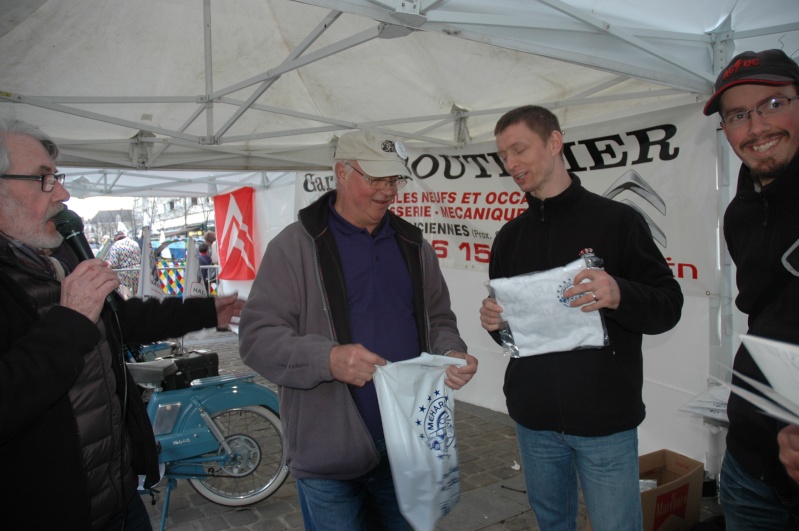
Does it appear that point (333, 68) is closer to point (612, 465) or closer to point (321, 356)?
point (321, 356)

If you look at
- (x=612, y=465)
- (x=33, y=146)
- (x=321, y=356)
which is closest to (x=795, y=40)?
(x=612, y=465)

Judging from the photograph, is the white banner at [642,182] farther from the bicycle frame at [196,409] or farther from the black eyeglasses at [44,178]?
the black eyeglasses at [44,178]

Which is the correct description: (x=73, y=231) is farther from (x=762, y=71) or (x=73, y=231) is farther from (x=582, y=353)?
(x=762, y=71)

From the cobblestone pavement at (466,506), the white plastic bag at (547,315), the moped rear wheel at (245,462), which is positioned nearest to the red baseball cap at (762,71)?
the white plastic bag at (547,315)

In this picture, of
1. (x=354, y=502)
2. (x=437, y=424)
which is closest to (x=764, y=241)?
(x=437, y=424)

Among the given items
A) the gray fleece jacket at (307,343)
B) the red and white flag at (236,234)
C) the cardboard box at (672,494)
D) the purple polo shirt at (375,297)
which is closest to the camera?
the gray fleece jacket at (307,343)

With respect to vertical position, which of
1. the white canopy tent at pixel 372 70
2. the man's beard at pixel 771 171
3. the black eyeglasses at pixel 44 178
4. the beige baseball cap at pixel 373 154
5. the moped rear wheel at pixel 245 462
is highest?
the white canopy tent at pixel 372 70

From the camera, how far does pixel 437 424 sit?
1.94 metres

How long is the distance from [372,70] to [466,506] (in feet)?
12.3

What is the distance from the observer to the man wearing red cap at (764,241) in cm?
151

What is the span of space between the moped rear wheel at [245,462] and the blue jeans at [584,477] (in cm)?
239

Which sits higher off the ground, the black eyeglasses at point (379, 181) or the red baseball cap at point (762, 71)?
the red baseball cap at point (762, 71)

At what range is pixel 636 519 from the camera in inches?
74.9

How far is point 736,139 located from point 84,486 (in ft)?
7.14
